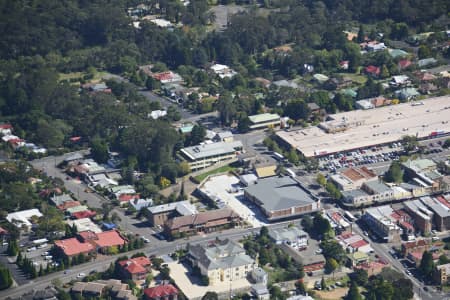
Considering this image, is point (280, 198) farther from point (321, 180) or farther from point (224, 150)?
point (224, 150)

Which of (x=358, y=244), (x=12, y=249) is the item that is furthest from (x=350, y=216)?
(x=12, y=249)

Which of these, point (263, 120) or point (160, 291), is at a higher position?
point (160, 291)

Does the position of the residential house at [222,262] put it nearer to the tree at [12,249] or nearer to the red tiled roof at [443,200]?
the tree at [12,249]

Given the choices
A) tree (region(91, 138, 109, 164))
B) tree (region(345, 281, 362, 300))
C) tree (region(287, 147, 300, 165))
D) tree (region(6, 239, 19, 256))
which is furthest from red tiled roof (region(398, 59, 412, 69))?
tree (region(6, 239, 19, 256))

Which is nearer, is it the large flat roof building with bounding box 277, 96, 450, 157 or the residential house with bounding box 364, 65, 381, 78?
the large flat roof building with bounding box 277, 96, 450, 157

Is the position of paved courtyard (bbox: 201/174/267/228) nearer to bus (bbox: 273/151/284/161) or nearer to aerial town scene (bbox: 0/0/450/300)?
aerial town scene (bbox: 0/0/450/300)

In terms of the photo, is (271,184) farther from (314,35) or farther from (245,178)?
(314,35)
